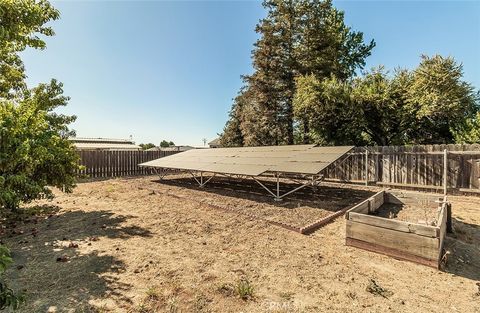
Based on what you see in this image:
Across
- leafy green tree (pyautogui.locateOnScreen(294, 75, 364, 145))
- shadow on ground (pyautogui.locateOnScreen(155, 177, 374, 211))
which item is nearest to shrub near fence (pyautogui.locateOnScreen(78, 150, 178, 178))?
shadow on ground (pyautogui.locateOnScreen(155, 177, 374, 211))

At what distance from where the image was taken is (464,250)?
5.29m

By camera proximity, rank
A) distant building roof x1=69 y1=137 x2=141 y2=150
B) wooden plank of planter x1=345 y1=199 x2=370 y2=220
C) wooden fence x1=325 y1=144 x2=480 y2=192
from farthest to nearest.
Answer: distant building roof x1=69 y1=137 x2=141 y2=150
wooden fence x1=325 y1=144 x2=480 y2=192
wooden plank of planter x1=345 y1=199 x2=370 y2=220

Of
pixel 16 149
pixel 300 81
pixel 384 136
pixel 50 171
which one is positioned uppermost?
pixel 300 81

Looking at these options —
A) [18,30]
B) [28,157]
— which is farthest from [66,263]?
[18,30]

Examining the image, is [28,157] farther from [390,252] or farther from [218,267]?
[390,252]

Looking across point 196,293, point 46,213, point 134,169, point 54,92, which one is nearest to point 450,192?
point 196,293

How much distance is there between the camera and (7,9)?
12.3ft

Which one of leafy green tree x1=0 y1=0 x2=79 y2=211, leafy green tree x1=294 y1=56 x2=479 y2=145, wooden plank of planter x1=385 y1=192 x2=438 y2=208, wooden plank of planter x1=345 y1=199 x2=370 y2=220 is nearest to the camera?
leafy green tree x1=0 y1=0 x2=79 y2=211

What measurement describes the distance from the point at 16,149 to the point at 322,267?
6.60 metres

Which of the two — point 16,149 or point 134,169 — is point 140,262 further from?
point 134,169

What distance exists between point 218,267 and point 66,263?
9.12 feet

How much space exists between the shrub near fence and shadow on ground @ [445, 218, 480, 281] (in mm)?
18702

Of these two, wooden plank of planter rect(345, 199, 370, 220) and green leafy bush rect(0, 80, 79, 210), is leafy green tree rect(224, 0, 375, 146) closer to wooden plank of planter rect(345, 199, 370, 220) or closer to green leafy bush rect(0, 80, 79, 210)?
wooden plank of planter rect(345, 199, 370, 220)

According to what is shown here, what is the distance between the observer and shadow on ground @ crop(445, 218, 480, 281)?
446cm
